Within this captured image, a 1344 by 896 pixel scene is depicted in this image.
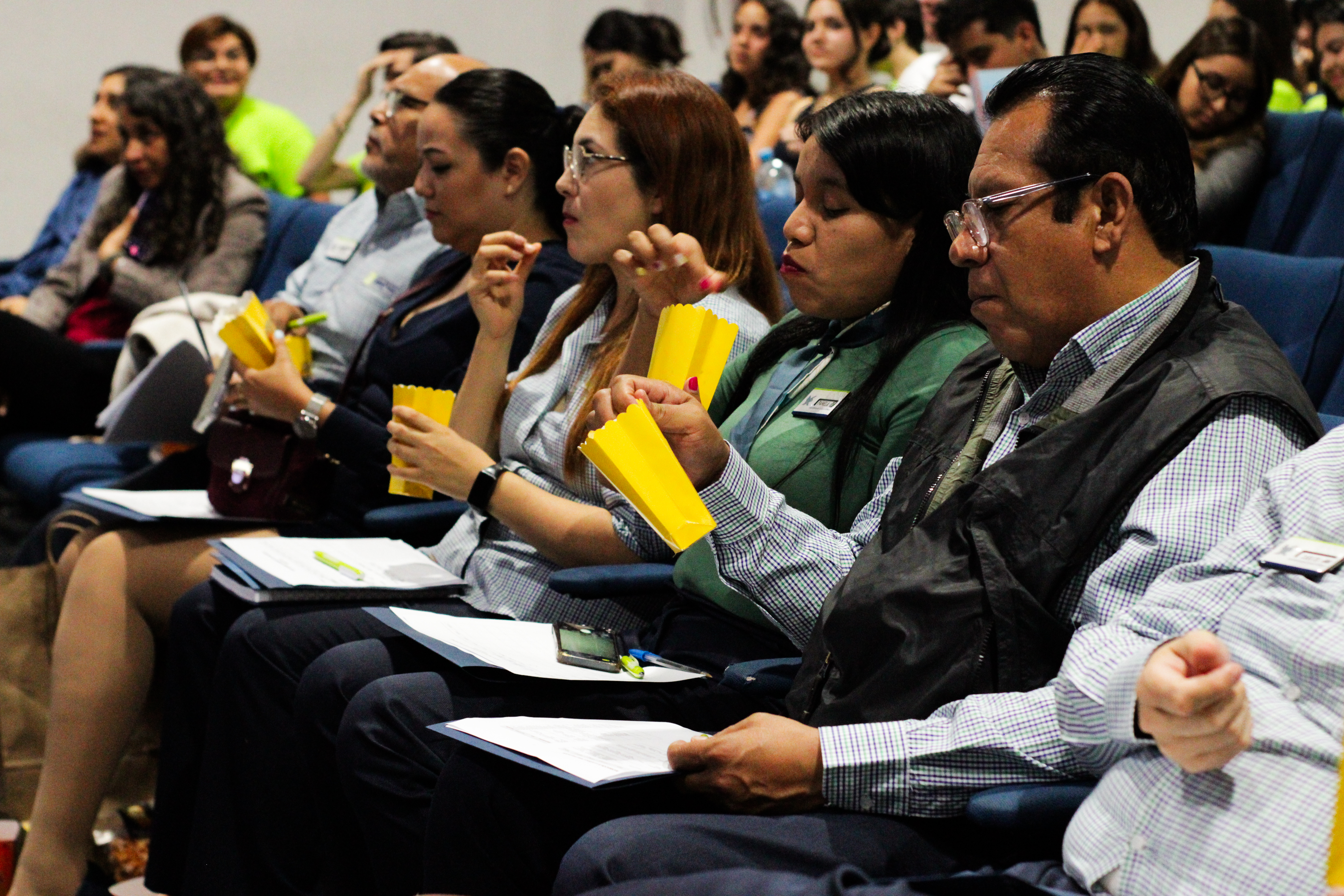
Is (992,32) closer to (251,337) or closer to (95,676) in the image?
(251,337)

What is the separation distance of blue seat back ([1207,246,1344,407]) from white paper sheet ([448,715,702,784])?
1046 millimetres

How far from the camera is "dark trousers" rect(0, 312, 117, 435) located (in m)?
3.78

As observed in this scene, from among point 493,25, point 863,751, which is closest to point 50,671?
point 863,751

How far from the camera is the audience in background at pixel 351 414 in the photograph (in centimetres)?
232

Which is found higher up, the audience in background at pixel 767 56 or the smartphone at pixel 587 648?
the audience in background at pixel 767 56

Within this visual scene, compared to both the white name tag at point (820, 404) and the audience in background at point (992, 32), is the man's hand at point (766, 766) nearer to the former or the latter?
the white name tag at point (820, 404)

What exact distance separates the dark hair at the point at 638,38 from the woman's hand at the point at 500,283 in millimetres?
3199

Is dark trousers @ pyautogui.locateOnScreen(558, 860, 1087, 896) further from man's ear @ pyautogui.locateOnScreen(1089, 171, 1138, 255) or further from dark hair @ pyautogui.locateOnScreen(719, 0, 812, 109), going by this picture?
dark hair @ pyautogui.locateOnScreen(719, 0, 812, 109)

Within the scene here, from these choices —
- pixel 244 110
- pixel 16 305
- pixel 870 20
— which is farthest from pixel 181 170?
pixel 870 20

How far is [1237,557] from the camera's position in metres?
1.14

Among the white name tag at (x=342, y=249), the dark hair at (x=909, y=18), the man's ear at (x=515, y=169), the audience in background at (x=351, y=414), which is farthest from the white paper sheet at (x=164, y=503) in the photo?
the dark hair at (x=909, y=18)

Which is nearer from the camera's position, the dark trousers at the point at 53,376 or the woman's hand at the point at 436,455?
the woman's hand at the point at 436,455

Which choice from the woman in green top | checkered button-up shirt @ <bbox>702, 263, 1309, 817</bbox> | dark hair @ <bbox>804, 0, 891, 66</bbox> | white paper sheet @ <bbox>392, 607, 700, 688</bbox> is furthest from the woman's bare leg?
dark hair @ <bbox>804, 0, 891, 66</bbox>

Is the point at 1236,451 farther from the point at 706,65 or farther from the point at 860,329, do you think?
the point at 706,65
